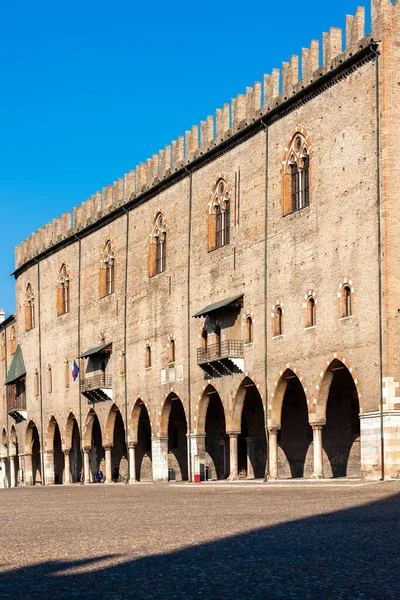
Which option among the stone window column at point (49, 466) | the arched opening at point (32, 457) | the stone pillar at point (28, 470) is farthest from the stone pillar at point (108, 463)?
the stone pillar at point (28, 470)

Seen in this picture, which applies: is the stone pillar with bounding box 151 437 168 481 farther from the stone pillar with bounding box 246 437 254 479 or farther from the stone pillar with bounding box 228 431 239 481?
the stone pillar with bounding box 228 431 239 481

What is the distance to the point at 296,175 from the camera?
37844 millimetres

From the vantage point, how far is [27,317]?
64688mm

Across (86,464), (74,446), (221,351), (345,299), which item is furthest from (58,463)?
(345,299)

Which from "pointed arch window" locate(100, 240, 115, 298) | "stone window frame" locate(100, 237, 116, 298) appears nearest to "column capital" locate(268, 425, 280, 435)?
"stone window frame" locate(100, 237, 116, 298)

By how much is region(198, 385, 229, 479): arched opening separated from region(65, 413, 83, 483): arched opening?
37.0ft

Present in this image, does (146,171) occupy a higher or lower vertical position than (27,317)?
higher

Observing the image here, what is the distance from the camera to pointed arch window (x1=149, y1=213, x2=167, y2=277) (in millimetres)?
47428

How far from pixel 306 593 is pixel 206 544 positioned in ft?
13.8

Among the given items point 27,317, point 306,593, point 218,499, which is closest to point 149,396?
point 27,317

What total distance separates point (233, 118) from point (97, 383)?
16.2 m

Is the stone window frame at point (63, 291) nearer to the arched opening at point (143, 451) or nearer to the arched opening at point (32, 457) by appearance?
the arched opening at point (32, 457)

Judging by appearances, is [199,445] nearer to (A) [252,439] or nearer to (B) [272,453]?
(A) [252,439]

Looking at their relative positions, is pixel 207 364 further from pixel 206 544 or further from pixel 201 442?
pixel 206 544
